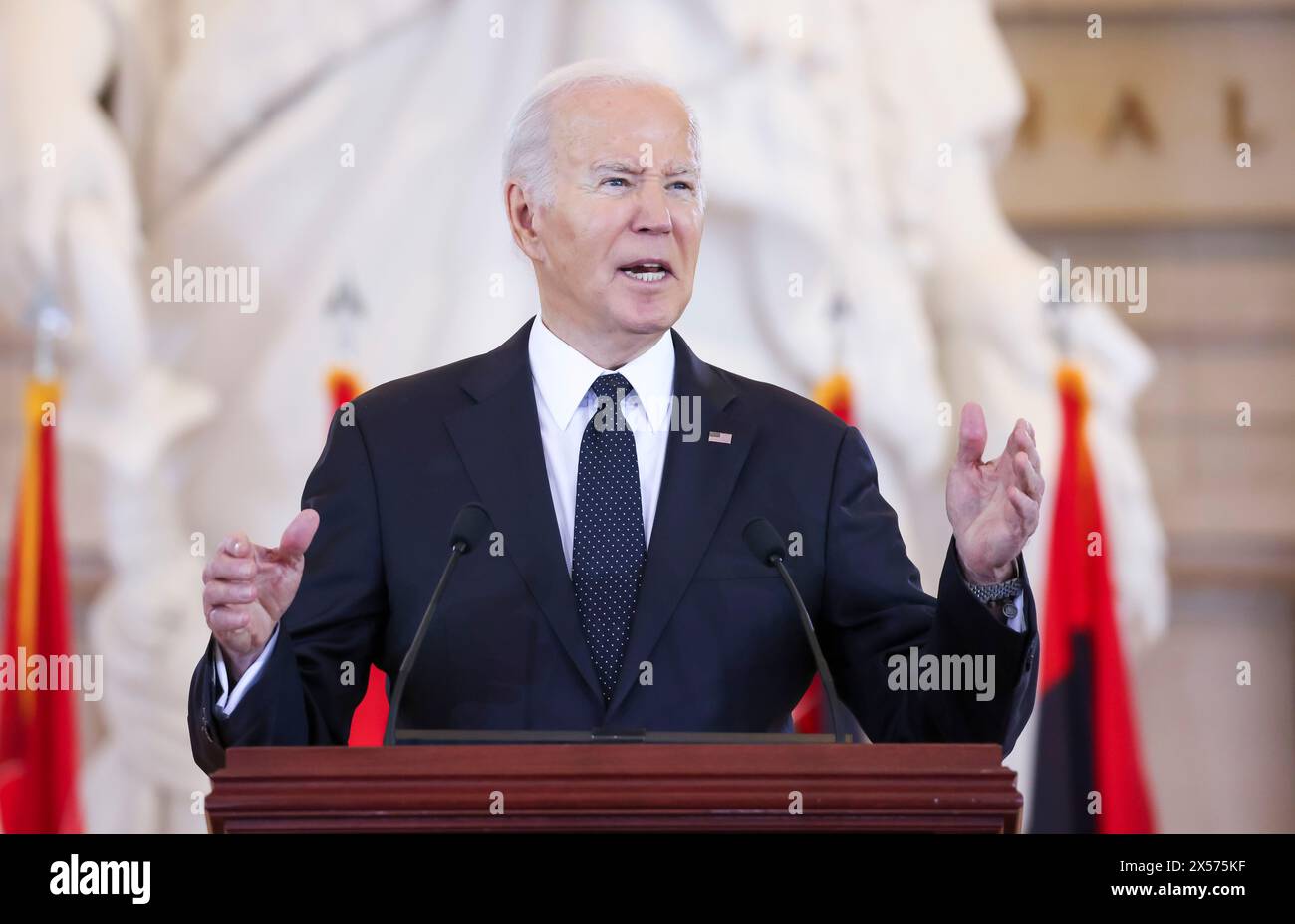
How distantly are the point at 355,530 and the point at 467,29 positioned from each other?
3.08 meters

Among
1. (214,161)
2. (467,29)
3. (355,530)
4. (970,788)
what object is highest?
(467,29)

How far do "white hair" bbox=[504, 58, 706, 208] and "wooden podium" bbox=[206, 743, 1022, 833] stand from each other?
1046 mm

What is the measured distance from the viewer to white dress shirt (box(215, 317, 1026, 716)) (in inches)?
94.3

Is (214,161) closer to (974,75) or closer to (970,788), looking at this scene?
(974,75)

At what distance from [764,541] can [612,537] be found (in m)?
0.25

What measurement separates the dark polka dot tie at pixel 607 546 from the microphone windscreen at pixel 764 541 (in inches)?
7.7

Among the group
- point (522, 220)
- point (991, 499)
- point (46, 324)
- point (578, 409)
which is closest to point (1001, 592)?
point (991, 499)

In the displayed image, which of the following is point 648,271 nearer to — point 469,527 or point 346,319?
point 469,527

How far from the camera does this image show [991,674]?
2033mm
